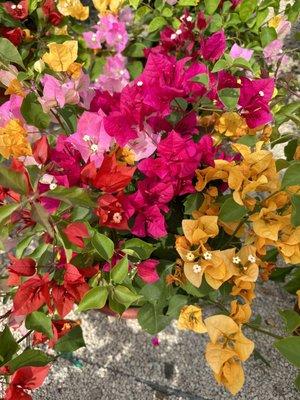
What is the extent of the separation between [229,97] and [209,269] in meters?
0.29

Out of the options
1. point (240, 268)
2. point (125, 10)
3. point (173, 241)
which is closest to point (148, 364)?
point (173, 241)

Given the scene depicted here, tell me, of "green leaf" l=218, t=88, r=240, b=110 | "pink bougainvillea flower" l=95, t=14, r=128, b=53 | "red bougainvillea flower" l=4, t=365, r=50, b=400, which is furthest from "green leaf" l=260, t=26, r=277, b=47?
"red bougainvillea flower" l=4, t=365, r=50, b=400

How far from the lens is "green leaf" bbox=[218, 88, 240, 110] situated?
34.1 inches

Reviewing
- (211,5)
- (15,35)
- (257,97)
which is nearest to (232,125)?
(257,97)

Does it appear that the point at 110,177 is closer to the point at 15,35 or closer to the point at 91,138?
the point at 91,138

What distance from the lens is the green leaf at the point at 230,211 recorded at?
85 cm

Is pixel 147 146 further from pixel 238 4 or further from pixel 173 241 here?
pixel 238 4

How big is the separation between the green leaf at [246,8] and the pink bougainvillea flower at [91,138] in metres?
0.96

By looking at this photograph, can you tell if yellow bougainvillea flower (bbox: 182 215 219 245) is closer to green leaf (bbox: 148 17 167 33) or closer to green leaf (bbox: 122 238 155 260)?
green leaf (bbox: 122 238 155 260)

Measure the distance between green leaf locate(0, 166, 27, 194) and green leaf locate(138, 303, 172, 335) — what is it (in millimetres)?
471

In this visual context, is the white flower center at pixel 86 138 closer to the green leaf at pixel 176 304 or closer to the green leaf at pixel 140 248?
the green leaf at pixel 140 248

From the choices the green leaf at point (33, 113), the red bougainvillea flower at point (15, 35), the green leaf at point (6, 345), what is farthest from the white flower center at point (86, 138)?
the red bougainvillea flower at point (15, 35)

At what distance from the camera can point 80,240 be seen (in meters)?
0.75

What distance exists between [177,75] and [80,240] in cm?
33
